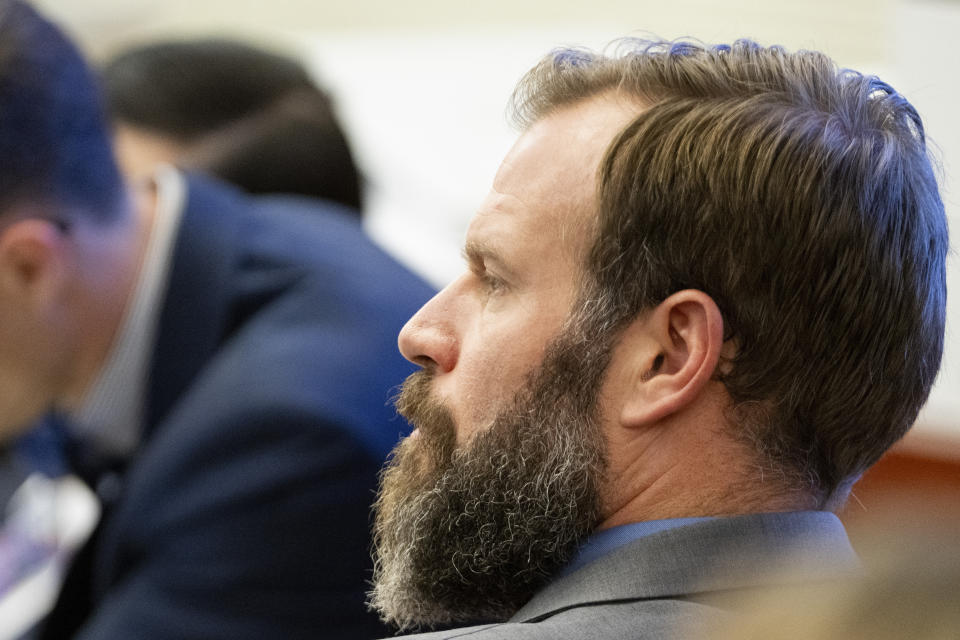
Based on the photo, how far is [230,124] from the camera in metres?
2.28

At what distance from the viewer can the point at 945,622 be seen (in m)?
0.38

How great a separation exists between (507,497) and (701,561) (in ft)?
0.56

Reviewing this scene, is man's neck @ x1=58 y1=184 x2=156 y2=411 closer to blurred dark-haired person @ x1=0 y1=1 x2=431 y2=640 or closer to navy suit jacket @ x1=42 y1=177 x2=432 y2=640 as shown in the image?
blurred dark-haired person @ x1=0 y1=1 x2=431 y2=640

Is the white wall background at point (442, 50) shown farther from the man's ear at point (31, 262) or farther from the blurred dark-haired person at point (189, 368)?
the man's ear at point (31, 262)

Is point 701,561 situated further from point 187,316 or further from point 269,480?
point 187,316

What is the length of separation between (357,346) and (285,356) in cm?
9

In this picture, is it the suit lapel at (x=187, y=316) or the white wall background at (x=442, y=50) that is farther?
the white wall background at (x=442, y=50)

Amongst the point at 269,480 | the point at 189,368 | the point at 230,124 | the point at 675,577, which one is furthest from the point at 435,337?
the point at 230,124

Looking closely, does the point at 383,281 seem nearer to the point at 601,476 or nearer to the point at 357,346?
the point at 357,346

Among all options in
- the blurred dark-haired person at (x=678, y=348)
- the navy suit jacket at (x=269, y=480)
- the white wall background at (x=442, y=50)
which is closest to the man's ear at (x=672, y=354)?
the blurred dark-haired person at (x=678, y=348)

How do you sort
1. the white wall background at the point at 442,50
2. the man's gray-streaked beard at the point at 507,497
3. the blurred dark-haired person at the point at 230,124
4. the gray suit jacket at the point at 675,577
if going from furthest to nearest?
1. the white wall background at the point at 442,50
2. the blurred dark-haired person at the point at 230,124
3. the man's gray-streaked beard at the point at 507,497
4. the gray suit jacket at the point at 675,577

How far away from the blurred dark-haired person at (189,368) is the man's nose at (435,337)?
0.44m

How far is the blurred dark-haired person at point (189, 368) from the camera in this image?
1.50 metres

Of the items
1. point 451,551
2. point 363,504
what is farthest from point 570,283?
point 363,504
